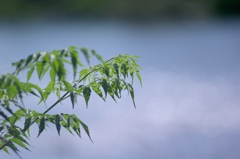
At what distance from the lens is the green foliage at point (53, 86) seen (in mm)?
963

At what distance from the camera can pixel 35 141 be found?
10.6 ft

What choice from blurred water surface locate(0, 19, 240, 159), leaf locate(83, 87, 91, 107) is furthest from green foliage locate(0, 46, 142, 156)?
blurred water surface locate(0, 19, 240, 159)

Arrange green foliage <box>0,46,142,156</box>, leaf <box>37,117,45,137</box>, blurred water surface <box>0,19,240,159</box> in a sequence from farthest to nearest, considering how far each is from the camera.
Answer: blurred water surface <box>0,19,240,159</box> → leaf <box>37,117,45,137</box> → green foliage <box>0,46,142,156</box>

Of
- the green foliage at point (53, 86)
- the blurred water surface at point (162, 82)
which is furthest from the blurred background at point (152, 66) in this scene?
the green foliage at point (53, 86)

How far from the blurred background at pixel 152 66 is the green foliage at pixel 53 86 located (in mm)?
1559

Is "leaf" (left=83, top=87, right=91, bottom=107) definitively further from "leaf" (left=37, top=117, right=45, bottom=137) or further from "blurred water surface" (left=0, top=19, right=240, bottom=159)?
"blurred water surface" (left=0, top=19, right=240, bottom=159)

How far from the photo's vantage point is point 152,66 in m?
5.46

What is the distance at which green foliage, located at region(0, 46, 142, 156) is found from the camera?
0.96 metres

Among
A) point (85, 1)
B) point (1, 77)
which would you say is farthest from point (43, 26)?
point (1, 77)

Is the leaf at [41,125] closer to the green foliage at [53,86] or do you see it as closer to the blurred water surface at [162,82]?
the green foliage at [53,86]

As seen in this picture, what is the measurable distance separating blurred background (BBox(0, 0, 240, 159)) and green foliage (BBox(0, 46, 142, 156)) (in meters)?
1.56

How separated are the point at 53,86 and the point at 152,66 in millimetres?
4409

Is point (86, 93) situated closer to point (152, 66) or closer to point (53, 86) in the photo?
point (53, 86)

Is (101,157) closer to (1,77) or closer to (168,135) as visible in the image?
(168,135)
